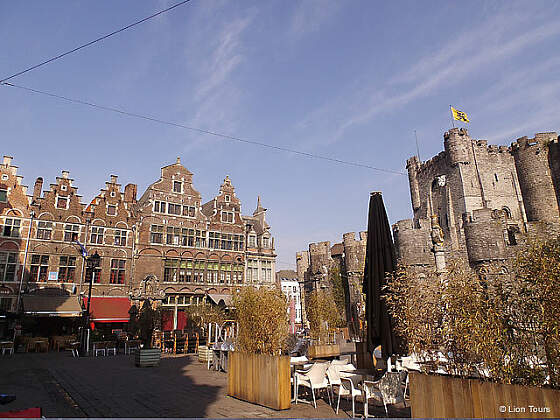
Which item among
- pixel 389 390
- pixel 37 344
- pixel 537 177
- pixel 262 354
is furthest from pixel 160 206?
pixel 537 177

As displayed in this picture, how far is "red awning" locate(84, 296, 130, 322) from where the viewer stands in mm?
24000

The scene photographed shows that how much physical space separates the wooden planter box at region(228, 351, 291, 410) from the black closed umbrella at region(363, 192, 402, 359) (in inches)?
84.0

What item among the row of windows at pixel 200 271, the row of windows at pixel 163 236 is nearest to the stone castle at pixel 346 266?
the row of windows at pixel 163 236

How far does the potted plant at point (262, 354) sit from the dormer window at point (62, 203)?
22006 mm

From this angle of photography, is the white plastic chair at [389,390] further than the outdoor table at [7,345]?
No

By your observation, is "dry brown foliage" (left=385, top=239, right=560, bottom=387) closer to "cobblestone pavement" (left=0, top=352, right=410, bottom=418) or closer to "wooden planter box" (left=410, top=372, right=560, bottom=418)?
"wooden planter box" (left=410, top=372, right=560, bottom=418)

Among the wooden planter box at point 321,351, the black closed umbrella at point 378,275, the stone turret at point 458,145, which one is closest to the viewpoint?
the black closed umbrella at point 378,275

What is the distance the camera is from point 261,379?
7672 mm

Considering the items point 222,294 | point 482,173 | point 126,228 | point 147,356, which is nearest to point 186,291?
point 222,294

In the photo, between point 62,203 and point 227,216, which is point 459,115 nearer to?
point 227,216

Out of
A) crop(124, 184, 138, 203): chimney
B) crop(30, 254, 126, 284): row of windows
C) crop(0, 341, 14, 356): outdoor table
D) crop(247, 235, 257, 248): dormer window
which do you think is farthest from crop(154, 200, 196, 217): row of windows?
crop(0, 341, 14, 356): outdoor table

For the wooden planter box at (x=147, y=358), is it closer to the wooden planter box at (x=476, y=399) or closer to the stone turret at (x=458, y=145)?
the wooden planter box at (x=476, y=399)

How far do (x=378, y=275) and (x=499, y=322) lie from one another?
408 centimetres

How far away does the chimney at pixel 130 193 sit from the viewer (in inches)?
1145
